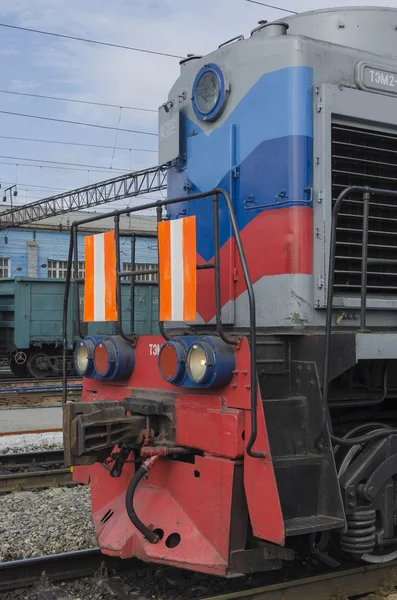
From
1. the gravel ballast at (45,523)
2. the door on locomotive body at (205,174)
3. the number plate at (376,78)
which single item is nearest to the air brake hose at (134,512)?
the door on locomotive body at (205,174)

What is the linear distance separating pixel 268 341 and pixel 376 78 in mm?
1940

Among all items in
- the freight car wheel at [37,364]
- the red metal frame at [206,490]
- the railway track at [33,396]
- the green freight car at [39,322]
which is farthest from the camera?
the freight car wheel at [37,364]

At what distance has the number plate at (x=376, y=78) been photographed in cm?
412

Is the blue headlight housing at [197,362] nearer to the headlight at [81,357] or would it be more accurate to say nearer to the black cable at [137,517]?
the black cable at [137,517]

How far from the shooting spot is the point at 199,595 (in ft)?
12.5

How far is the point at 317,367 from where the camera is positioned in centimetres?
346

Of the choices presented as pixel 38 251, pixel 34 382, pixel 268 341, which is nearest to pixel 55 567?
pixel 268 341

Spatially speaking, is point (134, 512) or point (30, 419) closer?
point (134, 512)

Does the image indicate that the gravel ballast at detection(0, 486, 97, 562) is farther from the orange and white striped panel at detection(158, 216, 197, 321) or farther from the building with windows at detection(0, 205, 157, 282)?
the building with windows at detection(0, 205, 157, 282)

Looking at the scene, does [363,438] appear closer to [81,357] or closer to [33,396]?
[81,357]

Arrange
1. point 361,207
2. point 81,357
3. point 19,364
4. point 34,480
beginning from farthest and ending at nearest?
point 19,364, point 34,480, point 81,357, point 361,207

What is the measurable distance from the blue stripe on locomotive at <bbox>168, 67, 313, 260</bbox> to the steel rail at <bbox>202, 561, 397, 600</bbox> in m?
2.11

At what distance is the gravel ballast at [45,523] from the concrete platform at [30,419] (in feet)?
9.84

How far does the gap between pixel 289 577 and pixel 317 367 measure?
1.45 meters
